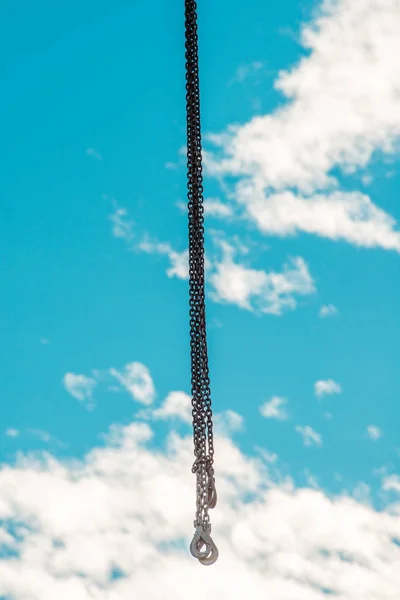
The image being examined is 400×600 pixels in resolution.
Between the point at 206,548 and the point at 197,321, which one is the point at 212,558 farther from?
the point at 197,321

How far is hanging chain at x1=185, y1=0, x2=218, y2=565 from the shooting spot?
6.32 metres

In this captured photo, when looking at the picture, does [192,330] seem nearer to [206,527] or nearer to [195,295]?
[195,295]

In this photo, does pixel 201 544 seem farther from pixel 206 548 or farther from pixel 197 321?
pixel 197 321

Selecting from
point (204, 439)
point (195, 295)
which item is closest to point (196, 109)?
point (195, 295)

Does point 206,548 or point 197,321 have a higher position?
point 197,321

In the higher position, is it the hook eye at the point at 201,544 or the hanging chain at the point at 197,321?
the hanging chain at the point at 197,321

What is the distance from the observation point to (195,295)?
6.76 m

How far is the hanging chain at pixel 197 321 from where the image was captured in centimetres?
632

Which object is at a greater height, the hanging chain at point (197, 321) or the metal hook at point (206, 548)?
the hanging chain at point (197, 321)

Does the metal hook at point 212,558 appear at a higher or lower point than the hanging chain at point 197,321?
lower

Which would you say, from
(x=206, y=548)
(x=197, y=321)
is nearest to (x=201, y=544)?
(x=206, y=548)

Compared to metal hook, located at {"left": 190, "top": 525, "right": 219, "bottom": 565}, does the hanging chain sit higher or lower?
higher

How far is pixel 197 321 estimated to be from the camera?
6.73 meters

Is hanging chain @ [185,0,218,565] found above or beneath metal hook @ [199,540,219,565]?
above
